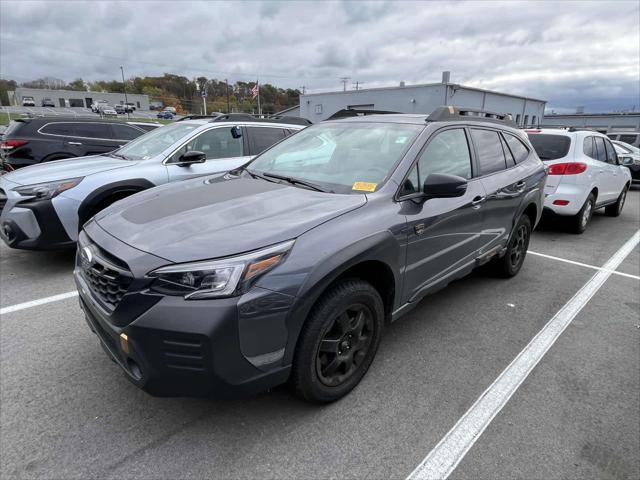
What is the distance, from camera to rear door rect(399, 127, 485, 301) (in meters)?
2.75

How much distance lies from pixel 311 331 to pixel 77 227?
329cm

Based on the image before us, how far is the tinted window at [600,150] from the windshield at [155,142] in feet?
22.2

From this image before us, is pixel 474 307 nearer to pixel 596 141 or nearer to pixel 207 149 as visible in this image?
pixel 207 149

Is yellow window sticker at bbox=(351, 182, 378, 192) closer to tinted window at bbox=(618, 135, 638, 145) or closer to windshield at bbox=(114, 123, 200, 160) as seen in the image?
windshield at bbox=(114, 123, 200, 160)

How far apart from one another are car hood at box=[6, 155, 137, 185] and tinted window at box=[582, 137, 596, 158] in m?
6.87

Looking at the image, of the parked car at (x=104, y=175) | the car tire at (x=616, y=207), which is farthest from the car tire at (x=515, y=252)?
the car tire at (x=616, y=207)

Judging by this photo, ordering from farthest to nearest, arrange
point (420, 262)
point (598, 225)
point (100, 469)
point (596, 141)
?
point (598, 225), point (596, 141), point (420, 262), point (100, 469)

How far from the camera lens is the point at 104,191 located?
430 cm

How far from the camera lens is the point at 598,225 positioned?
783 cm

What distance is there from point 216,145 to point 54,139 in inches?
201

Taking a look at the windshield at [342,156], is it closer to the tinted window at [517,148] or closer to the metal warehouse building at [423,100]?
the tinted window at [517,148]

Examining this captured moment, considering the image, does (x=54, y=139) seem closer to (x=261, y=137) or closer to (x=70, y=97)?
(x=261, y=137)

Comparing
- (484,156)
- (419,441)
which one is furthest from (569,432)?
(484,156)

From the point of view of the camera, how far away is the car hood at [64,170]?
13.8 feet
